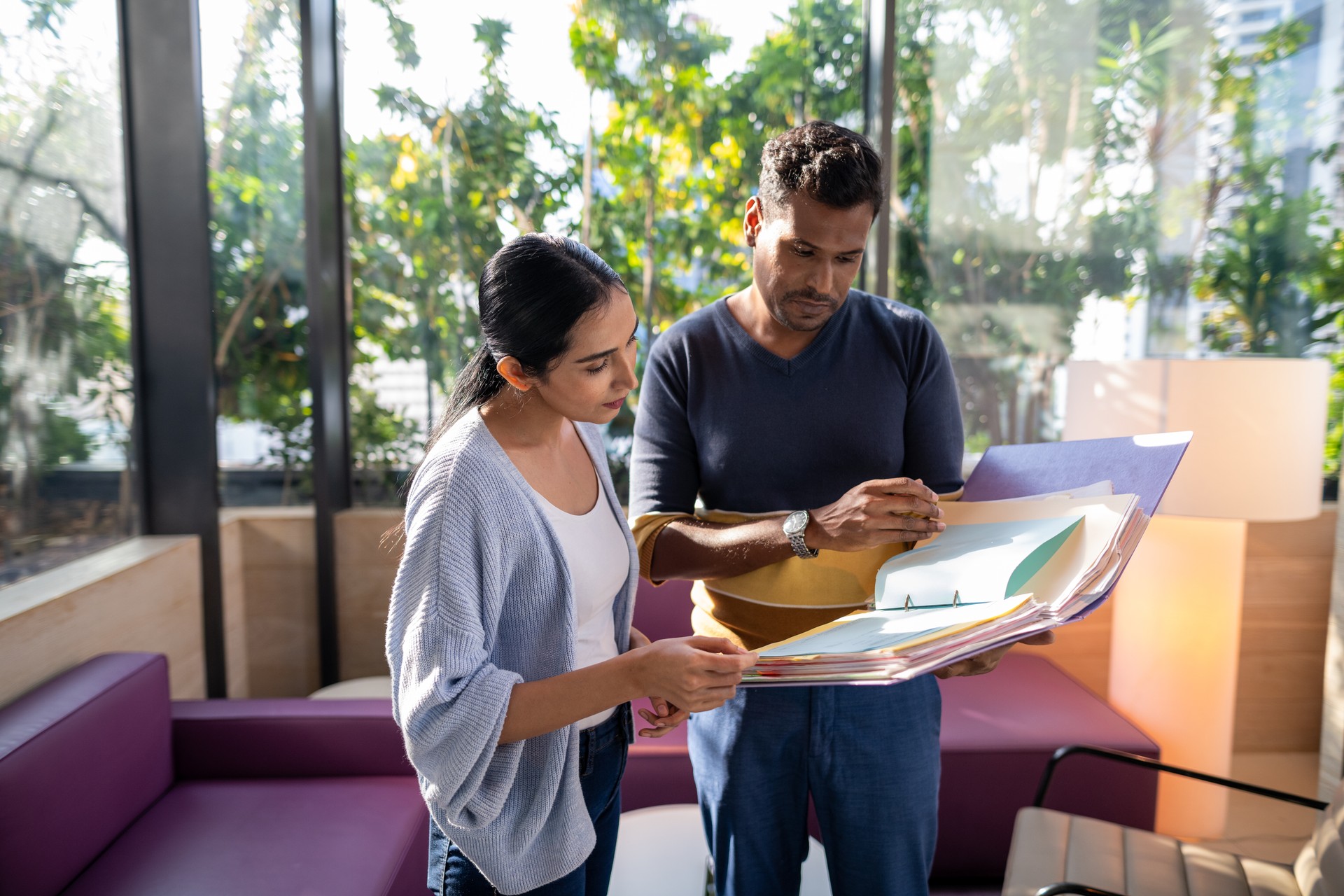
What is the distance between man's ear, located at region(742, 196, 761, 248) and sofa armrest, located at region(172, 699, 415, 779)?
153 centimetres

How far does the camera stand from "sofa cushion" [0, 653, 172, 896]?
1630mm

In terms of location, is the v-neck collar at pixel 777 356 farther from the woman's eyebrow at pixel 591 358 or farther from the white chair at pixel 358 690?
the white chair at pixel 358 690

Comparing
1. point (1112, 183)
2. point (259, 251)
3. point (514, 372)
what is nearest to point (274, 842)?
point (514, 372)

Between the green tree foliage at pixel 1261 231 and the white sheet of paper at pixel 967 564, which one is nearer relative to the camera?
the white sheet of paper at pixel 967 564

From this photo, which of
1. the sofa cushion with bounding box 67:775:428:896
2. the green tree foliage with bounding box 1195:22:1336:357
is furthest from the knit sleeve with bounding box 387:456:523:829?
the green tree foliage with bounding box 1195:22:1336:357

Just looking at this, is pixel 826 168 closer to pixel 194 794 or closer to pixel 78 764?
pixel 78 764

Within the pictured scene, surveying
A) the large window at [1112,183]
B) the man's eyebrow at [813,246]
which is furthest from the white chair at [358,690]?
the large window at [1112,183]

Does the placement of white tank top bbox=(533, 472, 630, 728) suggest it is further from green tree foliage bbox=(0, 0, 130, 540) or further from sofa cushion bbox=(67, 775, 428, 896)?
green tree foliage bbox=(0, 0, 130, 540)

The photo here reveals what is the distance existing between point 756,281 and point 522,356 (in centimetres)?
45

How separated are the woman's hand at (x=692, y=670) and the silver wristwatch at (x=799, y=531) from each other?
0.85ft

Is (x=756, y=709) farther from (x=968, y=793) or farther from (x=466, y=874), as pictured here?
(x=968, y=793)

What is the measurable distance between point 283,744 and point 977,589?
6.15ft

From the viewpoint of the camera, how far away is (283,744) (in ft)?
7.23

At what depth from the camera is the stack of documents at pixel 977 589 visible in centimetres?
87
